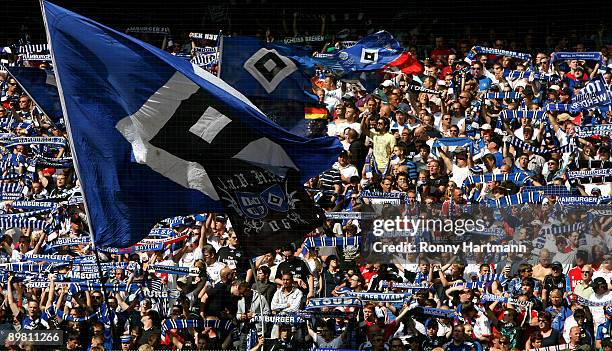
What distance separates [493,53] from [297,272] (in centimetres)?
447

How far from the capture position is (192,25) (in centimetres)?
1633

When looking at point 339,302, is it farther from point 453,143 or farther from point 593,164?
point 593,164

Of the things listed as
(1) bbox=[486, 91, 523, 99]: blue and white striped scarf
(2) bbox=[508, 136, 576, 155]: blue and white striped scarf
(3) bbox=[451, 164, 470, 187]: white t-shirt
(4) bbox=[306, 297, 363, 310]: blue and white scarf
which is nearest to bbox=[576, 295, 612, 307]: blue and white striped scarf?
(4) bbox=[306, 297, 363, 310]: blue and white scarf

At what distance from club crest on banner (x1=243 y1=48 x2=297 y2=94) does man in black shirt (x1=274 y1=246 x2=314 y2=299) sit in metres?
2.19

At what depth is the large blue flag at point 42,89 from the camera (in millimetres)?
11336

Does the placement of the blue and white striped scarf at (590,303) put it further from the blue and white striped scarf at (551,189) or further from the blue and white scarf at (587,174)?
the blue and white scarf at (587,174)

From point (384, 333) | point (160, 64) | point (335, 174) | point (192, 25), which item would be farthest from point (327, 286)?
point (192, 25)

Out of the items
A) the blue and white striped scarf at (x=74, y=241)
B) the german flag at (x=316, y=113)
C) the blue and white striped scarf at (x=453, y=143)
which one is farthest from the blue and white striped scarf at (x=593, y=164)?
the blue and white striped scarf at (x=74, y=241)

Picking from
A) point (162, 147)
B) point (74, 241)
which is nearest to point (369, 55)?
point (74, 241)

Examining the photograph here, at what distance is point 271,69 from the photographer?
43.2ft

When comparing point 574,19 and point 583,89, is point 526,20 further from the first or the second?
point 583,89

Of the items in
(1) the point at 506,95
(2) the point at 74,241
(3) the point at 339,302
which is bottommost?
(3) the point at 339,302

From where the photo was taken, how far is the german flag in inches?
540

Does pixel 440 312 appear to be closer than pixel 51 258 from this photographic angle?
Yes
